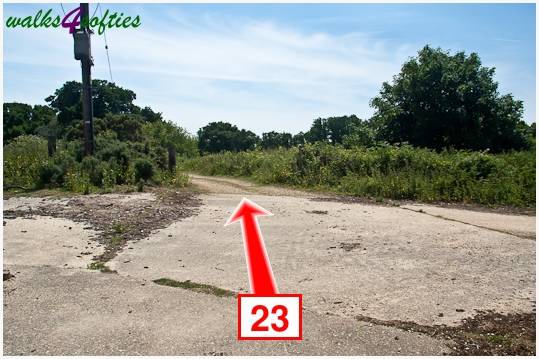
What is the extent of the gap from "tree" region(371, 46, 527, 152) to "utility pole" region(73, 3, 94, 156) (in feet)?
40.5

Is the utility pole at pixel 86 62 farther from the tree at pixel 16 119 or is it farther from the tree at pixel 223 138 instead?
the tree at pixel 223 138

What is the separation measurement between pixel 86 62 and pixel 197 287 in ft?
36.3

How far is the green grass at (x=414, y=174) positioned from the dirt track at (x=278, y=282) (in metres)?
3.26

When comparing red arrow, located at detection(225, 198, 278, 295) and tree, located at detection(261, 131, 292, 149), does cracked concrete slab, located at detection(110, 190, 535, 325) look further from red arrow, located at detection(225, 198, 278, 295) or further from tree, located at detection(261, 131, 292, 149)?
tree, located at detection(261, 131, 292, 149)

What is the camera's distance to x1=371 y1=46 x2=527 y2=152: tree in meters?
19.3

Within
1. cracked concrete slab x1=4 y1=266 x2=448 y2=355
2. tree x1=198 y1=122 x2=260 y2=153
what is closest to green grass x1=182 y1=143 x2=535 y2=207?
cracked concrete slab x1=4 y1=266 x2=448 y2=355

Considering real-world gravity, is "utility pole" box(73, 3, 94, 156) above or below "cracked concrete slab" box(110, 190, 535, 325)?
above

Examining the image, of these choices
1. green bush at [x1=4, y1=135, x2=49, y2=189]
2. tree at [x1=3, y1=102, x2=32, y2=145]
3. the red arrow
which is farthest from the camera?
tree at [x1=3, y1=102, x2=32, y2=145]

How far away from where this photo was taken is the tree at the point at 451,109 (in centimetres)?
1928

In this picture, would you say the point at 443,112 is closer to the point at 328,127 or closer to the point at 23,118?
the point at 328,127

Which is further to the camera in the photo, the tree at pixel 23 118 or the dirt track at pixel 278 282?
the tree at pixel 23 118

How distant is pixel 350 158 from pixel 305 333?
11.8 metres

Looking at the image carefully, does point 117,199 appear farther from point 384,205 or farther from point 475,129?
point 475,129

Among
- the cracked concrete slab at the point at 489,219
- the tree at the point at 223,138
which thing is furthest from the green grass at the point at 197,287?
the tree at the point at 223,138
